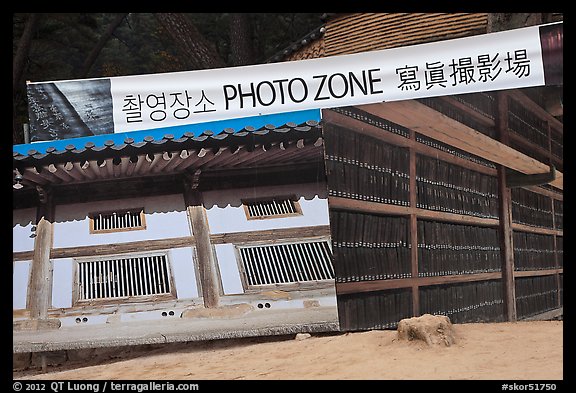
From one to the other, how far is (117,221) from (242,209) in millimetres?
1243

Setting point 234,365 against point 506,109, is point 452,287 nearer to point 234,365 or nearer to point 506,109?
point 506,109

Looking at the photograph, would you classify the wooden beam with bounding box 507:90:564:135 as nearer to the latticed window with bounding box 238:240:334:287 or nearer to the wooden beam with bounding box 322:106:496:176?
the wooden beam with bounding box 322:106:496:176

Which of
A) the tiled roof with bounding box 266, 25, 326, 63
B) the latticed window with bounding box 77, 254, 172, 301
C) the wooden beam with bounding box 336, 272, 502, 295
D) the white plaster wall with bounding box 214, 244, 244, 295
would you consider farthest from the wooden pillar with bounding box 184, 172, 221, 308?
the tiled roof with bounding box 266, 25, 326, 63

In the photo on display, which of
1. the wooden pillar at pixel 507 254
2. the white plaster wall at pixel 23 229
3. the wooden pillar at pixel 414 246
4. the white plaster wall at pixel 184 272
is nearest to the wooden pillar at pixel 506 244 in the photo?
the wooden pillar at pixel 507 254

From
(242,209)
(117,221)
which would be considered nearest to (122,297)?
(117,221)

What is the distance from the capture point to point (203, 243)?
6.55 meters

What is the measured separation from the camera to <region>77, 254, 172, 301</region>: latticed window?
6496 mm

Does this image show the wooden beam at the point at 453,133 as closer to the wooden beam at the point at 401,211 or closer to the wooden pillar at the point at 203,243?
the wooden beam at the point at 401,211

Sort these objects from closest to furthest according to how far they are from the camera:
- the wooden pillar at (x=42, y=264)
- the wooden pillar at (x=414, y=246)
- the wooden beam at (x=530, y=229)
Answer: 1. the wooden pillar at (x=42, y=264)
2. the wooden pillar at (x=414, y=246)
3. the wooden beam at (x=530, y=229)

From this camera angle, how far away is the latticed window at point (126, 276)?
6.50 meters

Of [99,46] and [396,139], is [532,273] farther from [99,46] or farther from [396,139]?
[99,46]

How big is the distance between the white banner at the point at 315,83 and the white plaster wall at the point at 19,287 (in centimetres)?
153
